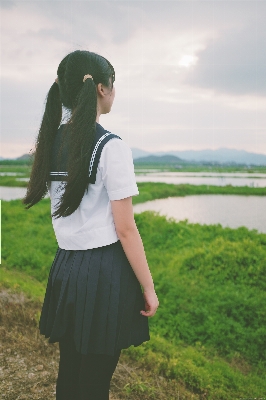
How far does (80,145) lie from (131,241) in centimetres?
41

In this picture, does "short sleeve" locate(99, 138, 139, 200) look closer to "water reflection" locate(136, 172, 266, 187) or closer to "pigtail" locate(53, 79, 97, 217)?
"pigtail" locate(53, 79, 97, 217)

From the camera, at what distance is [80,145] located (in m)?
1.30

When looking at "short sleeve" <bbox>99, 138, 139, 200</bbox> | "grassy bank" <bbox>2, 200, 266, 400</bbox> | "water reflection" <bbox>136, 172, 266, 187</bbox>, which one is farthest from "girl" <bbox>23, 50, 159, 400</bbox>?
"water reflection" <bbox>136, 172, 266, 187</bbox>

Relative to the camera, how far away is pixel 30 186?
153 cm

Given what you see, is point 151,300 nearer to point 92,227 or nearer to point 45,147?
point 92,227

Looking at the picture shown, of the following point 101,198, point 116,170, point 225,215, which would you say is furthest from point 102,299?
point 225,215

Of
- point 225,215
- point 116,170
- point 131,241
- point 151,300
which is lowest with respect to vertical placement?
point 225,215

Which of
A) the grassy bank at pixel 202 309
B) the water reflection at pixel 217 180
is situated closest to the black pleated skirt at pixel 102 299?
the grassy bank at pixel 202 309

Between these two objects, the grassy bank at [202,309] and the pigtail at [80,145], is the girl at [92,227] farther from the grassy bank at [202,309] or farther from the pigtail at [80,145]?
the grassy bank at [202,309]

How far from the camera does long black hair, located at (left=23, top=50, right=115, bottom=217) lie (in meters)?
1.30

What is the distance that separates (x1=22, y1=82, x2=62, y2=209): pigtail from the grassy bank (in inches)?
67.9

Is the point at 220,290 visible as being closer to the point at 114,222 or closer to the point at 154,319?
the point at 154,319

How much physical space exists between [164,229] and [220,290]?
4.09 m

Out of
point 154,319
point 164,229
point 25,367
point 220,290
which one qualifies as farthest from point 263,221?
point 25,367
